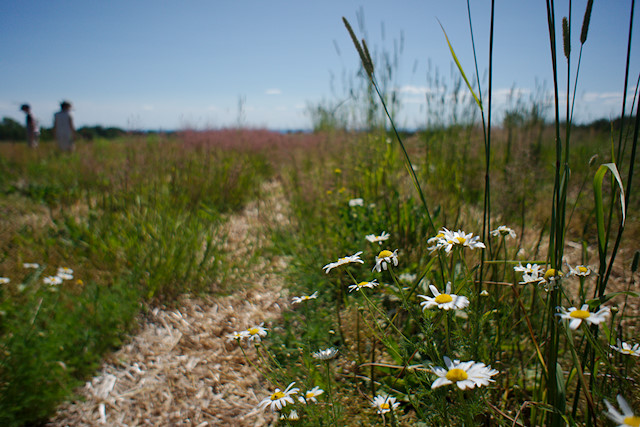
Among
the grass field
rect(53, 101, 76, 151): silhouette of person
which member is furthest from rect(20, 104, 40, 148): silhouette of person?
the grass field

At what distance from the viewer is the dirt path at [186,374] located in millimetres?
1325

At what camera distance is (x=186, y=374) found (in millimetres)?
1536

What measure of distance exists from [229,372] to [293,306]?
0.51 meters

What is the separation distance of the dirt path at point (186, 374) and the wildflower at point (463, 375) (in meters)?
0.82

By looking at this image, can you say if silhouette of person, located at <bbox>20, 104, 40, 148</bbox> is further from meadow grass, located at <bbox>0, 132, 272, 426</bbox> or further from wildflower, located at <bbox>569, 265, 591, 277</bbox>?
wildflower, located at <bbox>569, 265, 591, 277</bbox>

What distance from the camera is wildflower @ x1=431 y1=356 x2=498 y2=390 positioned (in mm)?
649

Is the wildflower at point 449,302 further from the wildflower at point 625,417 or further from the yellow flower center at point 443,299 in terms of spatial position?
the wildflower at point 625,417

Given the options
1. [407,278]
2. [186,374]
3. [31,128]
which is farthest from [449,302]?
[31,128]

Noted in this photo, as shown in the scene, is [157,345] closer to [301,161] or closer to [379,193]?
[379,193]

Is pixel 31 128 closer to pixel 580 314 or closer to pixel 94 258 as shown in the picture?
pixel 94 258

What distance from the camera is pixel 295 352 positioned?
1429 mm

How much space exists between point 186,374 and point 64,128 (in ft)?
22.8

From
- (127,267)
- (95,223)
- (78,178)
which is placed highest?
(78,178)

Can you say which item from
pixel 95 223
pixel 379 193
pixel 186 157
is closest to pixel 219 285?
pixel 95 223
